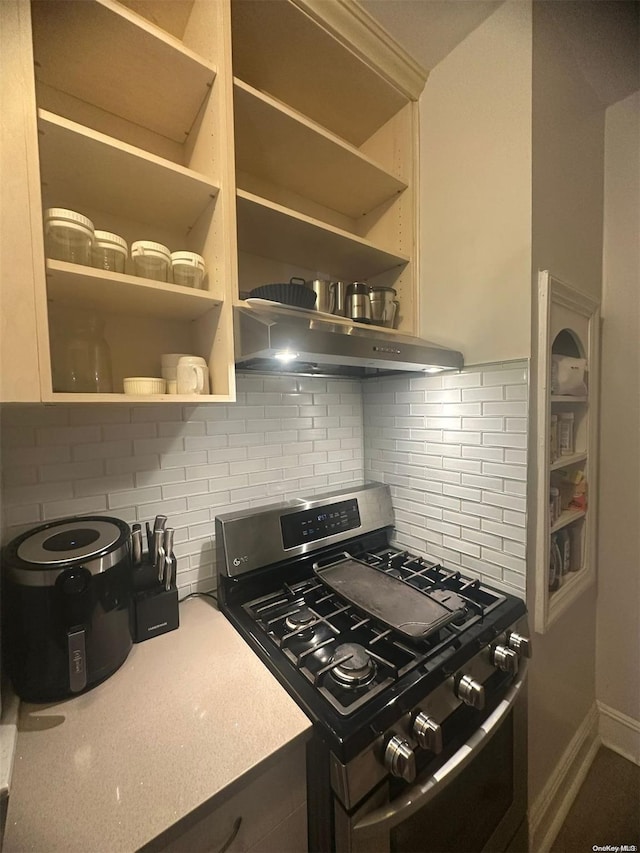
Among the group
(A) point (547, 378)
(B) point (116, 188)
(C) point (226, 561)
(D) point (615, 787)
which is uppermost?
(B) point (116, 188)

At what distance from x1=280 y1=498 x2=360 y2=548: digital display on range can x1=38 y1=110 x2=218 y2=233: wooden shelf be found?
1.03 m

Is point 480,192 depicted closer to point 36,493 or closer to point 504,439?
point 504,439

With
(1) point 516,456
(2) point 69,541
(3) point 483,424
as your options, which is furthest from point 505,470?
(2) point 69,541

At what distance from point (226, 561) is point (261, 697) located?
1.33 feet

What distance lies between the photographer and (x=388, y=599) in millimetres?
996

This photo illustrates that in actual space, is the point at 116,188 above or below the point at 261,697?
above

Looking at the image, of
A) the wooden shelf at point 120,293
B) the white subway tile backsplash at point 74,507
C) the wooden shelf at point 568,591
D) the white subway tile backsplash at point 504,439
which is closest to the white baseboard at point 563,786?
the wooden shelf at point 568,591

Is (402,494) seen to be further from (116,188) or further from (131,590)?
(116,188)

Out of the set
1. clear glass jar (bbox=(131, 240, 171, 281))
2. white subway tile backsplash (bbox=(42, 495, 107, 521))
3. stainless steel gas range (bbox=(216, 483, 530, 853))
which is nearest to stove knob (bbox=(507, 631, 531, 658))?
stainless steel gas range (bbox=(216, 483, 530, 853))

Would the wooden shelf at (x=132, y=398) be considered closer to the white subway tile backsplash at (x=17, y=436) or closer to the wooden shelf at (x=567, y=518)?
the white subway tile backsplash at (x=17, y=436)

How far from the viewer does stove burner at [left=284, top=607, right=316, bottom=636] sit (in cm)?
92

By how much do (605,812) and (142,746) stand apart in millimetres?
1831

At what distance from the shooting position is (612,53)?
1.16 m

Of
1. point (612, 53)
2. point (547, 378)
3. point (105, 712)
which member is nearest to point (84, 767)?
point (105, 712)
